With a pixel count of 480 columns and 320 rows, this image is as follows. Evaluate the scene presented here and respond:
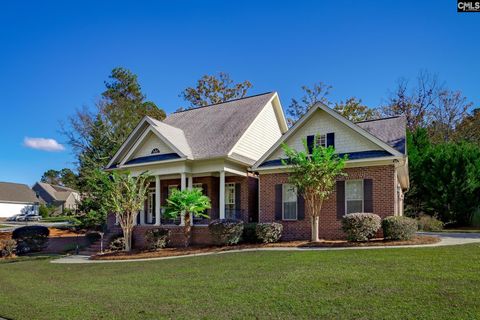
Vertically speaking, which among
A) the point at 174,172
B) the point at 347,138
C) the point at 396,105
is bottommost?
the point at 174,172

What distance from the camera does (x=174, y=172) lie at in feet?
66.4

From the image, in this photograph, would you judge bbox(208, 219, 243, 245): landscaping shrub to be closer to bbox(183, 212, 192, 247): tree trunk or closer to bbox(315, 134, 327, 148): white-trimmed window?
bbox(183, 212, 192, 247): tree trunk

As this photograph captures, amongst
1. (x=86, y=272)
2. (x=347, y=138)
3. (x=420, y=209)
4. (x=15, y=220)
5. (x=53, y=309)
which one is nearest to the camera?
(x=53, y=309)

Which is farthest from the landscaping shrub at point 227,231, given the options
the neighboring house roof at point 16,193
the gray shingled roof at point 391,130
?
the neighboring house roof at point 16,193

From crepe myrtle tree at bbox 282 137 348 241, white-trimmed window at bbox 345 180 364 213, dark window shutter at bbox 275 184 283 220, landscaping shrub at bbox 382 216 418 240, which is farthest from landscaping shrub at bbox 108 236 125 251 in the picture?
landscaping shrub at bbox 382 216 418 240

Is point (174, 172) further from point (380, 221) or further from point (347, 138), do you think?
point (380, 221)

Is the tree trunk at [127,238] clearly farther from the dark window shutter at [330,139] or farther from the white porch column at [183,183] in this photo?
the dark window shutter at [330,139]

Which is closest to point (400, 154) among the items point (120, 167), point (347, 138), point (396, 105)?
point (347, 138)

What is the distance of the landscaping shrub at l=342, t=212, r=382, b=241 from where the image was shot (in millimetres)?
14555

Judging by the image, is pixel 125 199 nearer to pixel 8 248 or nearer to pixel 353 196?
pixel 8 248

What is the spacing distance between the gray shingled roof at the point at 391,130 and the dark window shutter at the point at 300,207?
14.2 ft

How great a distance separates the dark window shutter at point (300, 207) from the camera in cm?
1766

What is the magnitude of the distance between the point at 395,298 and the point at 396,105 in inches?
1313

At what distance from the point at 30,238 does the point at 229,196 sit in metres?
11.4
